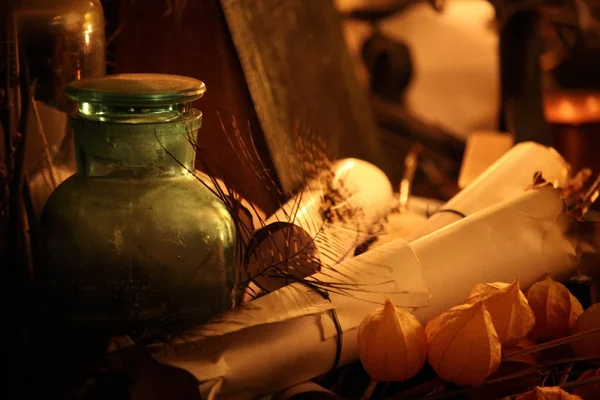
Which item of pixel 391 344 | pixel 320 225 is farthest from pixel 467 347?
pixel 320 225

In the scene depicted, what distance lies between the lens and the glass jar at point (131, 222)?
1.58 feet

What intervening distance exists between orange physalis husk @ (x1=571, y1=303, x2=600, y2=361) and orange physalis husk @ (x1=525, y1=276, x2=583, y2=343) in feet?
0.03

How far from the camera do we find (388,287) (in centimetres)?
55

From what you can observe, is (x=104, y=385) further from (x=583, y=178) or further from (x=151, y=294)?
(x=583, y=178)

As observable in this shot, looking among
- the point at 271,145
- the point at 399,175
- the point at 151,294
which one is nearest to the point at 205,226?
the point at 151,294

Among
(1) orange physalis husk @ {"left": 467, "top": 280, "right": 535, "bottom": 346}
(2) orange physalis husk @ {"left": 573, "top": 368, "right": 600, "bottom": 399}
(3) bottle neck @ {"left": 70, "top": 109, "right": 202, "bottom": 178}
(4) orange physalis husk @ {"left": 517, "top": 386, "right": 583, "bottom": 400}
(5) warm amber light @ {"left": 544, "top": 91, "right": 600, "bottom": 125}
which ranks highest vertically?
(3) bottle neck @ {"left": 70, "top": 109, "right": 202, "bottom": 178}

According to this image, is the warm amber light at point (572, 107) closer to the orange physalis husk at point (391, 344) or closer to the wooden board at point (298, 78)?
the wooden board at point (298, 78)

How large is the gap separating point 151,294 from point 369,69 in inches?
37.6

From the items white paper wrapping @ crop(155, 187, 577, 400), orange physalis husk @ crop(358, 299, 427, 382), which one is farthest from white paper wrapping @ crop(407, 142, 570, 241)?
orange physalis husk @ crop(358, 299, 427, 382)

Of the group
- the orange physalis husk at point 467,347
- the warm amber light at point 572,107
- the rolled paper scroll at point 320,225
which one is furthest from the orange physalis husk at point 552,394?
the warm amber light at point 572,107

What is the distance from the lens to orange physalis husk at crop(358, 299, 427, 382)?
0.48m

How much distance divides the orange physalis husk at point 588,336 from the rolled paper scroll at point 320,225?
16 cm

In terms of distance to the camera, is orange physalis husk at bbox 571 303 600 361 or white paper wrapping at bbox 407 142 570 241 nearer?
orange physalis husk at bbox 571 303 600 361

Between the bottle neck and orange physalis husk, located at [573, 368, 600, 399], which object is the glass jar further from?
orange physalis husk, located at [573, 368, 600, 399]
